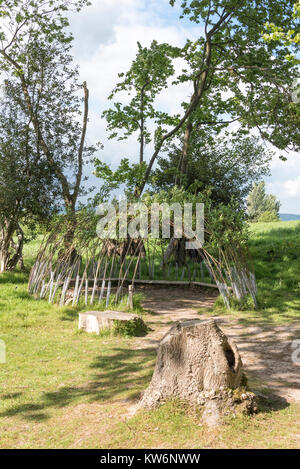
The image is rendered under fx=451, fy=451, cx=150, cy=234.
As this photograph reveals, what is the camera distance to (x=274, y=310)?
9.80 metres

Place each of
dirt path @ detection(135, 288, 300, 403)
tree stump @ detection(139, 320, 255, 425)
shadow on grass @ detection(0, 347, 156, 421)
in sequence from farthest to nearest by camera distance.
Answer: dirt path @ detection(135, 288, 300, 403)
shadow on grass @ detection(0, 347, 156, 421)
tree stump @ detection(139, 320, 255, 425)

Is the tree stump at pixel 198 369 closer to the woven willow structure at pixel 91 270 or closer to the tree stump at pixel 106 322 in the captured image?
the tree stump at pixel 106 322

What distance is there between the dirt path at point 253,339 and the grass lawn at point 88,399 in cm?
51

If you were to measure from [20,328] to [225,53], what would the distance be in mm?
Result: 12751

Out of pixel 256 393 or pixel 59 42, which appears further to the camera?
pixel 59 42

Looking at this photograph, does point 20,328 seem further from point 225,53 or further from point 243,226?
point 225,53

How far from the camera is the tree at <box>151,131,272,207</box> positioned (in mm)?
17812

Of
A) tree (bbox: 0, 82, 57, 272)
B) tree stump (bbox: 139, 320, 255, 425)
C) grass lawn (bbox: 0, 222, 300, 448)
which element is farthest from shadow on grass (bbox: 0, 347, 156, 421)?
tree (bbox: 0, 82, 57, 272)

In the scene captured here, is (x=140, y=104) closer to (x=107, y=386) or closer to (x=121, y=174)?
(x=121, y=174)
